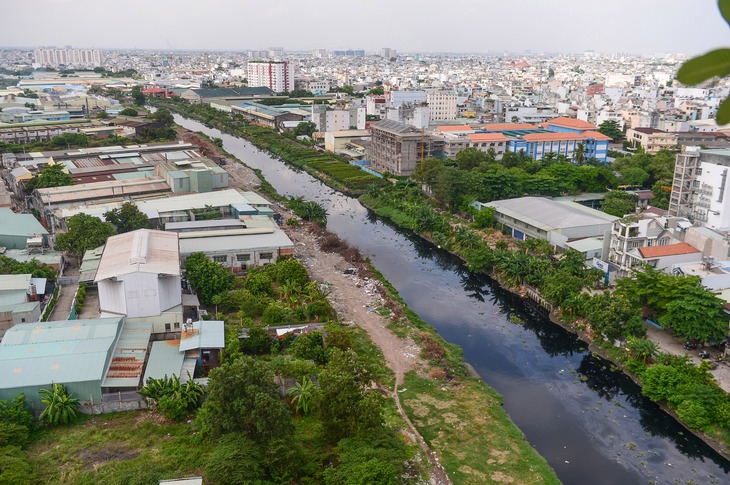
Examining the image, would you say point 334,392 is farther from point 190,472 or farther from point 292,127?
point 292,127

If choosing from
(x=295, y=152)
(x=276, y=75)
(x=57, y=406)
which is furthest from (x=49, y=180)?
(x=276, y=75)

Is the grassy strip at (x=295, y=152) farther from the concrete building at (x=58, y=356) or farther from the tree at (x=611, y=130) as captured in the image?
the concrete building at (x=58, y=356)

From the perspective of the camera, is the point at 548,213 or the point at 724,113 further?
the point at 548,213

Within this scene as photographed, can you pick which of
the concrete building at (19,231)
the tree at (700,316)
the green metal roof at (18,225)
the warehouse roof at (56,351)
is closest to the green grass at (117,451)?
the warehouse roof at (56,351)

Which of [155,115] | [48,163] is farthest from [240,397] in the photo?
[155,115]

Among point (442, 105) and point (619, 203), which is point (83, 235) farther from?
point (442, 105)

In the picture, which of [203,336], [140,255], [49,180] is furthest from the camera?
[49,180]
